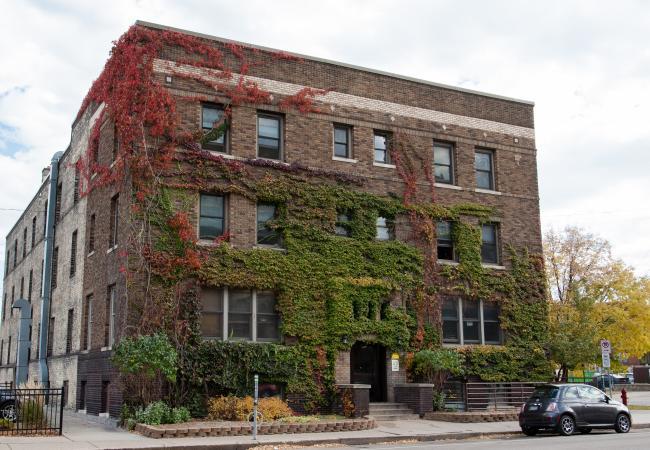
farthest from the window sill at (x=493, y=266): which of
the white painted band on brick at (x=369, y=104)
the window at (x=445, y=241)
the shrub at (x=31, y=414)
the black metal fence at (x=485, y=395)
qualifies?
the shrub at (x=31, y=414)

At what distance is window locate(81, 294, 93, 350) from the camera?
86.4 ft

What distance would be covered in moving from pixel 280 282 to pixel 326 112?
6606 millimetres

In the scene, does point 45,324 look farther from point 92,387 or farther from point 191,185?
point 191,185

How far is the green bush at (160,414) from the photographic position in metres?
20.0

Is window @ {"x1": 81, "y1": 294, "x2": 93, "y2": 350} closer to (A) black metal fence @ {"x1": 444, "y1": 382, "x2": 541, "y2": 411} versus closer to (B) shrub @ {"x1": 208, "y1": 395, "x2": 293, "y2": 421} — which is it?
(B) shrub @ {"x1": 208, "y1": 395, "x2": 293, "y2": 421}

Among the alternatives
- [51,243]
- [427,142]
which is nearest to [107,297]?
[51,243]

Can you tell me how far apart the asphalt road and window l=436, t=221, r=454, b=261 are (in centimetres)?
939

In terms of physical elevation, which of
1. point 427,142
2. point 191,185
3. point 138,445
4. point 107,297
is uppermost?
point 427,142

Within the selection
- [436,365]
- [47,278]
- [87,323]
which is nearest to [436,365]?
[436,365]

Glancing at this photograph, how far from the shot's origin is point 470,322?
1113 inches

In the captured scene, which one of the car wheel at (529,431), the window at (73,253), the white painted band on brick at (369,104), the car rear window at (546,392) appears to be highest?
the white painted band on brick at (369,104)

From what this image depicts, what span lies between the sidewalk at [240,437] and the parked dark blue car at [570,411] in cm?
121

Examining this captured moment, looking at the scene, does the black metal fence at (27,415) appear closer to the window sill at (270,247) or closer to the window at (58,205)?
the window sill at (270,247)

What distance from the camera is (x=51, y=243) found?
33375 millimetres
